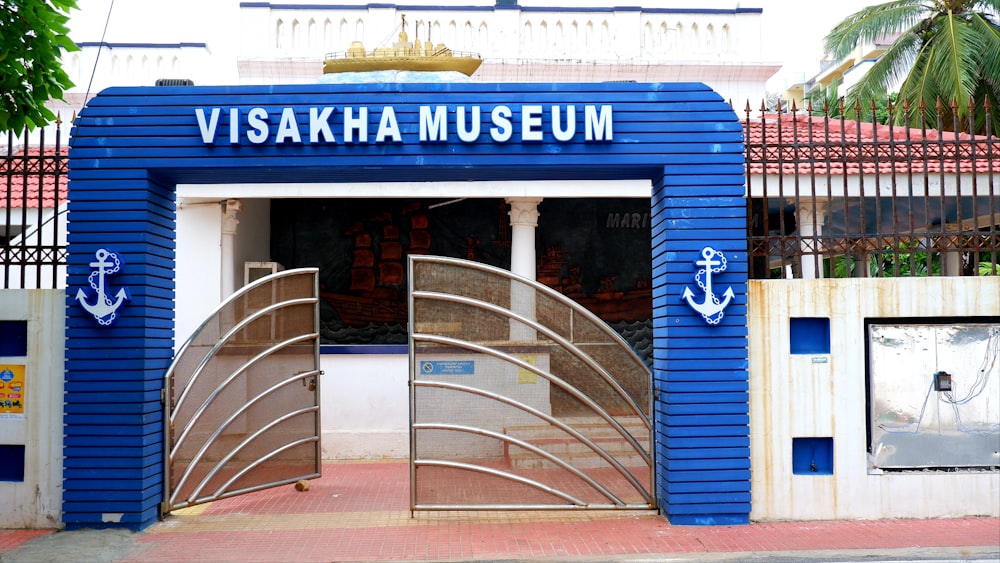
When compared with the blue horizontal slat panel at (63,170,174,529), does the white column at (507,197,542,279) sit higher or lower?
higher

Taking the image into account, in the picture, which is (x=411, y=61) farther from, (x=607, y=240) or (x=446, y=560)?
(x=446, y=560)

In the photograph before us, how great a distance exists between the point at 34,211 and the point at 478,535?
7780 millimetres

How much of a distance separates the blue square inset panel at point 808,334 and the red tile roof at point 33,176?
22.6 ft

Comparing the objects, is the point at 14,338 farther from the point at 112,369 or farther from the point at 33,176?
the point at 33,176

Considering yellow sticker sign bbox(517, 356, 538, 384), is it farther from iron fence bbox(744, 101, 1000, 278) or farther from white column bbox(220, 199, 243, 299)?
white column bbox(220, 199, 243, 299)

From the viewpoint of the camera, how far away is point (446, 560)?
6.89 meters

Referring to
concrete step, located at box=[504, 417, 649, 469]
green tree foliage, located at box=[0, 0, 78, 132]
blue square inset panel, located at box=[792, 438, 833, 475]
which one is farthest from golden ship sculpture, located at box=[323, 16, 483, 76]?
blue square inset panel, located at box=[792, 438, 833, 475]

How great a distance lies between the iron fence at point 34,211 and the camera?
8.16m

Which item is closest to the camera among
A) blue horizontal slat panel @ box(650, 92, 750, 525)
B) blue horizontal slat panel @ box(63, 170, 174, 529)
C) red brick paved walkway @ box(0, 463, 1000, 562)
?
red brick paved walkway @ box(0, 463, 1000, 562)

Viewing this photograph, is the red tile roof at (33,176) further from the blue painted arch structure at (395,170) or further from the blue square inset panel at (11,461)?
the blue square inset panel at (11,461)

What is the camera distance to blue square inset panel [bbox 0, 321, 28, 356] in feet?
26.8

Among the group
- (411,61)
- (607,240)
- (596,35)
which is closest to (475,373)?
(411,61)

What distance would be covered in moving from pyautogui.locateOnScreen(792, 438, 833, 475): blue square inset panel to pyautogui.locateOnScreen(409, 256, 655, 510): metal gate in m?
1.34

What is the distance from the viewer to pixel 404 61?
11.2 m
